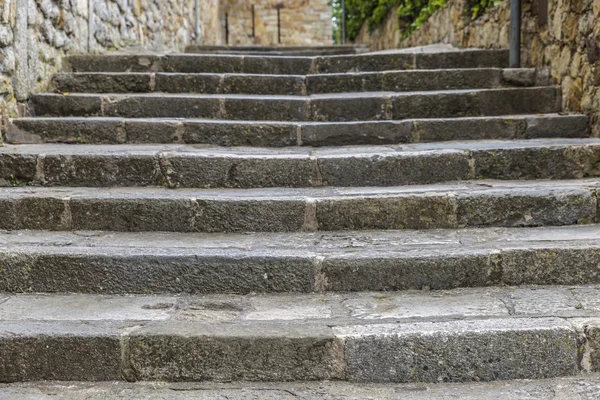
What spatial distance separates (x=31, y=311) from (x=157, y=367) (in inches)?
23.4

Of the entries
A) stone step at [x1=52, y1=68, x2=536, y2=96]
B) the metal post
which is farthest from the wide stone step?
the metal post

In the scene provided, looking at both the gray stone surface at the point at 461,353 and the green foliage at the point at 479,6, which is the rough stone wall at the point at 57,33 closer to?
the gray stone surface at the point at 461,353

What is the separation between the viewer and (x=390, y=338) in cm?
227

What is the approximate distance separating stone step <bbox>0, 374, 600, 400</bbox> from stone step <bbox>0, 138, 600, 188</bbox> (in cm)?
144

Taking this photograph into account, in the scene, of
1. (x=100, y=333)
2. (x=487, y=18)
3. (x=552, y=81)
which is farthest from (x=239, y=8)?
(x=100, y=333)

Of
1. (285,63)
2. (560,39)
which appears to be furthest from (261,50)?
(560,39)

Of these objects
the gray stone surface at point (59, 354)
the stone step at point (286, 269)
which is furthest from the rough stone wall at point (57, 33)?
the gray stone surface at point (59, 354)

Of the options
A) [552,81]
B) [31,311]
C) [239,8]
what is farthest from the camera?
[239,8]

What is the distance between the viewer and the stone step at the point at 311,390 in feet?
7.09

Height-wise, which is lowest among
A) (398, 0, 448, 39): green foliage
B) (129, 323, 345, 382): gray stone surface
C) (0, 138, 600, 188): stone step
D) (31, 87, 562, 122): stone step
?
(129, 323, 345, 382): gray stone surface

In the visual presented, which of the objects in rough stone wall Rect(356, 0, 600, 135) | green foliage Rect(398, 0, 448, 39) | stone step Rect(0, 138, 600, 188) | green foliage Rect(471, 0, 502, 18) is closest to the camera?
stone step Rect(0, 138, 600, 188)

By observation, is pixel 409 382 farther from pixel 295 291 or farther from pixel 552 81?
pixel 552 81

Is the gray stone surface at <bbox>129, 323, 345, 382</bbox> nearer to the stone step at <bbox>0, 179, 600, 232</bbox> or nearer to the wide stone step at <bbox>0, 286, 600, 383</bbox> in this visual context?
the wide stone step at <bbox>0, 286, 600, 383</bbox>

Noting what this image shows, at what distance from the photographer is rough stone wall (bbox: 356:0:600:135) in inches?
153
